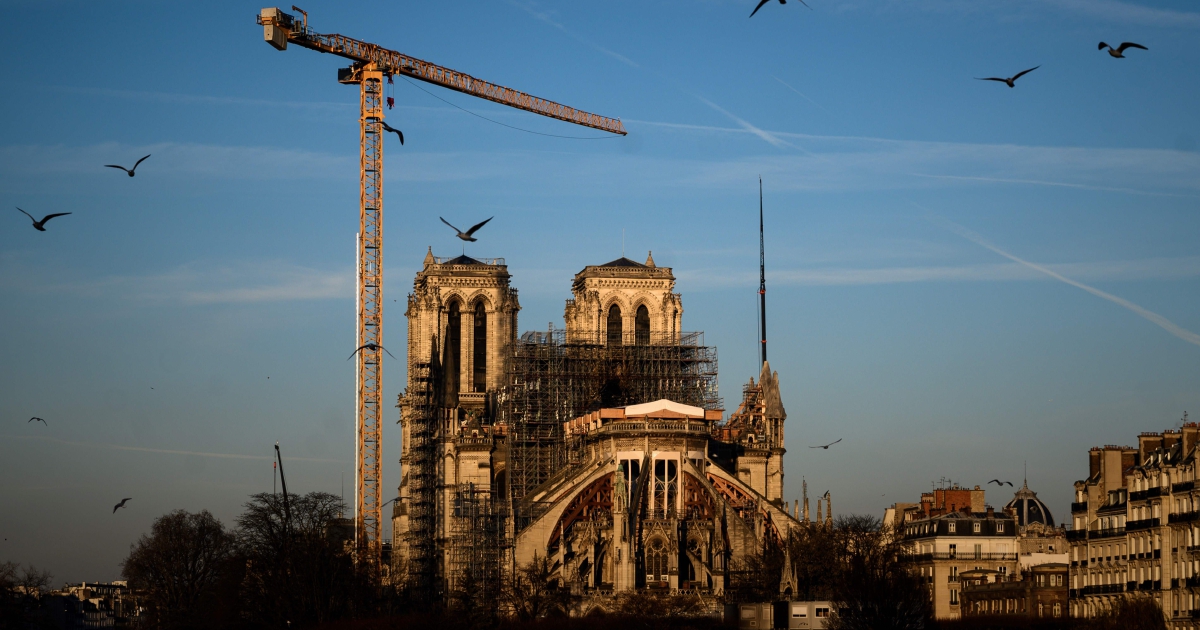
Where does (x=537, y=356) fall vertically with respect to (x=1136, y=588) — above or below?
above

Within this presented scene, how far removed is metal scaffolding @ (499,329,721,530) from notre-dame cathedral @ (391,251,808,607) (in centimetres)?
14

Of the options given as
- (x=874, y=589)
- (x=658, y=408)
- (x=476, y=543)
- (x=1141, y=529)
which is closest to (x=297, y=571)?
(x=476, y=543)

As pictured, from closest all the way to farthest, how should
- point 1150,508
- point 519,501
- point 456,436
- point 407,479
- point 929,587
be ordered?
point 1150,508, point 929,587, point 519,501, point 456,436, point 407,479

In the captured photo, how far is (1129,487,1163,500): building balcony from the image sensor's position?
94.4 m

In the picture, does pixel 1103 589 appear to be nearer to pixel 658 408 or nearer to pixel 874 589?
pixel 874 589

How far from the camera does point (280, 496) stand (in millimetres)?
135000

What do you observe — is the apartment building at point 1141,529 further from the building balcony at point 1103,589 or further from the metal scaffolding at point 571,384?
the metal scaffolding at point 571,384

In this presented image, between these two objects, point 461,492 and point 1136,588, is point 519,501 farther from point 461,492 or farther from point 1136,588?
point 1136,588

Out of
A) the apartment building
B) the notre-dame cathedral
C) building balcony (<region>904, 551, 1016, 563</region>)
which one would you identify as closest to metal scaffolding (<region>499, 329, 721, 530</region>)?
the notre-dame cathedral

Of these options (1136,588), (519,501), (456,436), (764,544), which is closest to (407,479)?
(456,436)

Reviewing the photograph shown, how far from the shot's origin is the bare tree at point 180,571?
141750 millimetres

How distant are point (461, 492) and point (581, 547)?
10.5 m

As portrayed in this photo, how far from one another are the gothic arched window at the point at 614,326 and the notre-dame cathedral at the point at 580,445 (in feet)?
0.47

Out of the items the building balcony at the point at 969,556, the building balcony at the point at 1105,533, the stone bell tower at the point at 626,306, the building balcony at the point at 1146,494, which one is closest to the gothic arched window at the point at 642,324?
the stone bell tower at the point at 626,306
